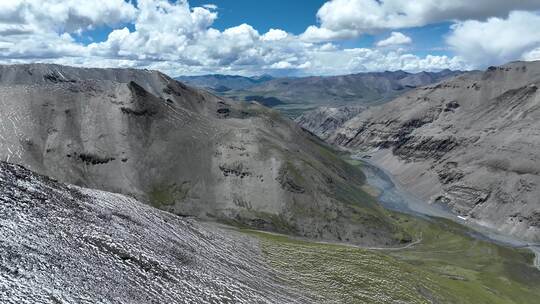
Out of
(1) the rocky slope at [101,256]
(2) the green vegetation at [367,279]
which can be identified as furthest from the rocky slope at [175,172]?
(1) the rocky slope at [101,256]

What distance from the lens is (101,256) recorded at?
3784cm

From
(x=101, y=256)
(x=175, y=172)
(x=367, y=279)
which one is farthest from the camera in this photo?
(x=175, y=172)

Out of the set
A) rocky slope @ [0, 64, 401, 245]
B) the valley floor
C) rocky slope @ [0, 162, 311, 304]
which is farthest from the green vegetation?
rocky slope @ [0, 64, 401, 245]

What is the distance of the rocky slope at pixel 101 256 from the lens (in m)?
31.4

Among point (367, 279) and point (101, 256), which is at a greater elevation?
point (101, 256)

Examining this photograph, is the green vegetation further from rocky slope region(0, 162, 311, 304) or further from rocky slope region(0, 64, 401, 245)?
rocky slope region(0, 64, 401, 245)

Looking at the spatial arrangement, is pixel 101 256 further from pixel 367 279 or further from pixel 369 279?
pixel 369 279

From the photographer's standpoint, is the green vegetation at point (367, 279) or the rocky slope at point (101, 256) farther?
the green vegetation at point (367, 279)

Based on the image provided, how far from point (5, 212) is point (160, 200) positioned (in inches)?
5521

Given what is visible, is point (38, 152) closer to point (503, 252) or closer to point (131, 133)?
point (131, 133)

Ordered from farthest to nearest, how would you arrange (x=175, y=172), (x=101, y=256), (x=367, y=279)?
1. (x=175, y=172)
2. (x=367, y=279)
3. (x=101, y=256)

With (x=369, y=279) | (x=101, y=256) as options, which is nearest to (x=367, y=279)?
(x=369, y=279)

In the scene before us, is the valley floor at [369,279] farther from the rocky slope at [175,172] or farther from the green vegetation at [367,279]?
the rocky slope at [175,172]

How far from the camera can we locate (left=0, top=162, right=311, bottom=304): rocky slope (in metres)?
31.4
